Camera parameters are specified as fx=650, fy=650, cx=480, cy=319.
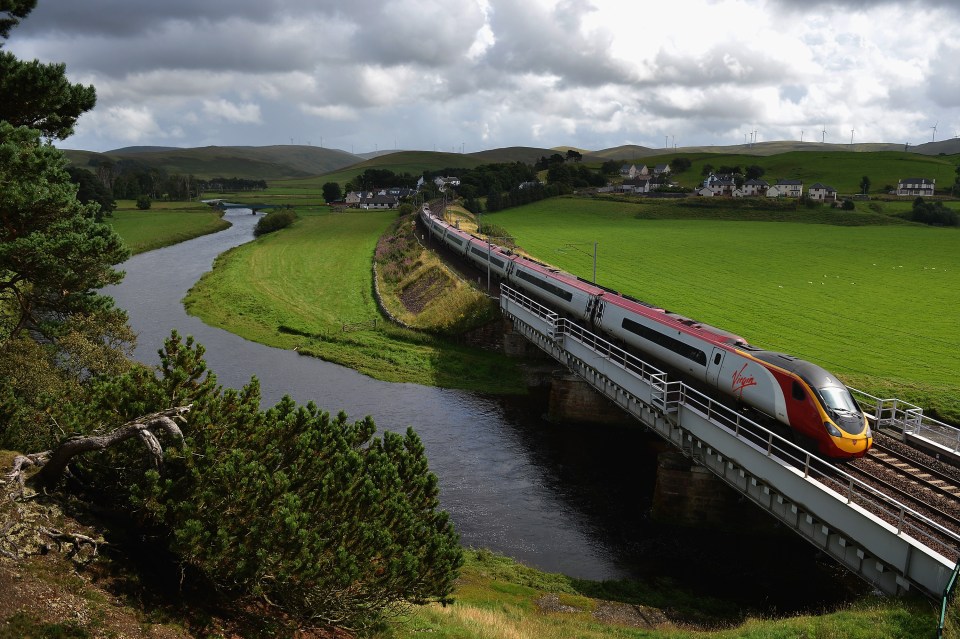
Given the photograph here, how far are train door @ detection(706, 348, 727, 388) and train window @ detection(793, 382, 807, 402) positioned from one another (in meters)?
4.43

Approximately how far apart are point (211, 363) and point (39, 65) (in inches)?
1156

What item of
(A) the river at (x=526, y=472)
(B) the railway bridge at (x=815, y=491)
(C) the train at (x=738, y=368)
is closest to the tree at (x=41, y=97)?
(A) the river at (x=526, y=472)

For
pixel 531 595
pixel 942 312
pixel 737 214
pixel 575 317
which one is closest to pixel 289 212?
pixel 737 214

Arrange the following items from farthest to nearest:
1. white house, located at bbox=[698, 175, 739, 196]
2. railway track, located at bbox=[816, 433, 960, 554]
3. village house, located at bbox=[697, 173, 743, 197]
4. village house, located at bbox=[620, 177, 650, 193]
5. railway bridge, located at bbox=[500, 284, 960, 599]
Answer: village house, located at bbox=[620, 177, 650, 193]
white house, located at bbox=[698, 175, 739, 196]
village house, located at bbox=[697, 173, 743, 197]
railway track, located at bbox=[816, 433, 960, 554]
railway bridge, located at bbox=[500, 284, 960, 599]

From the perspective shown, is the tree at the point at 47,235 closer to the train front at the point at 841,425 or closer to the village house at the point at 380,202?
the train front at the point at 841,425

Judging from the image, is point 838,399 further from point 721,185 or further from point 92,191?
point 721,185

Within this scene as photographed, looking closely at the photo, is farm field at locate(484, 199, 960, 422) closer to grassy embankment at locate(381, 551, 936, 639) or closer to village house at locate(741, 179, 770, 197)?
grassy embankment at locate(381, 551, 936, 639)

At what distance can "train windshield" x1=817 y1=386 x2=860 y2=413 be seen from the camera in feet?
68.1

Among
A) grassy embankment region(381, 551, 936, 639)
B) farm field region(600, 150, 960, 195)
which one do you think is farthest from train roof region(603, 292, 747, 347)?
farm field region(600, 150, 960, 195)

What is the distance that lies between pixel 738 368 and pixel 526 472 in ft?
37.3

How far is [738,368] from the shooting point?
24.9 meters

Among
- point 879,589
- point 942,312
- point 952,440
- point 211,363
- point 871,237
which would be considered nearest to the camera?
point 879,589

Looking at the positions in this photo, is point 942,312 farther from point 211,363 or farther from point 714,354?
point 211,363

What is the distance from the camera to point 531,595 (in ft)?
69.2
